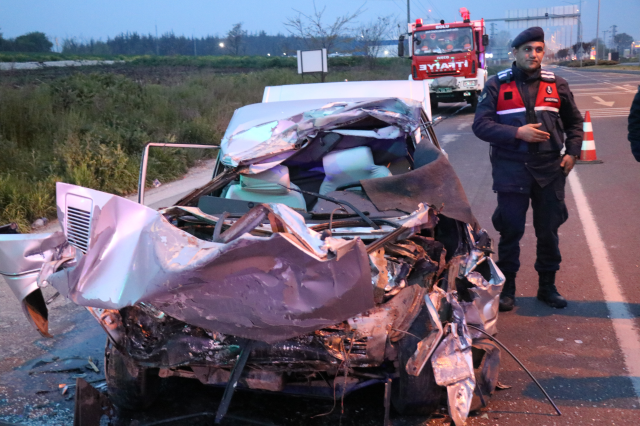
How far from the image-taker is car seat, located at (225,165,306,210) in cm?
428

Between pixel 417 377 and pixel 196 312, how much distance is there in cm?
115

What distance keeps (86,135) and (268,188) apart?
7.13 m

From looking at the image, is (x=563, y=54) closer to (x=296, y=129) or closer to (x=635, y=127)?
(x=635, y=127)

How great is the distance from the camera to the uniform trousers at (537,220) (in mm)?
4656

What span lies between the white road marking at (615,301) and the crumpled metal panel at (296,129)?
2053 mm

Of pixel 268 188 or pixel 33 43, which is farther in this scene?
pixel 33 43

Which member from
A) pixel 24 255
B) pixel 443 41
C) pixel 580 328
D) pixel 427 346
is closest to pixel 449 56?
pixel 443 41

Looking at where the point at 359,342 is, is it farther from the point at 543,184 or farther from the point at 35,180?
the point at 35,180

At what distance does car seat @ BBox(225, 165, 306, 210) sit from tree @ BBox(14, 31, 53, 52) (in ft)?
189

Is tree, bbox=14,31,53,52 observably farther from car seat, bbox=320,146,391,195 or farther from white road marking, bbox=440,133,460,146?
car seat, bbox=320,146,391,195

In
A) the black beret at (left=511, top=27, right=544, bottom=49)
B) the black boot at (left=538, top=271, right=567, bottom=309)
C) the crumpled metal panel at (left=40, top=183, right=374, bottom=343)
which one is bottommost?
the black boot at (left=538, top=271, right=567, bottom=309)

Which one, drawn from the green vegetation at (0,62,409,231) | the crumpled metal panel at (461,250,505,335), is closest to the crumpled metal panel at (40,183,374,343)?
the crumpled metal panel at (461,250,505,335)

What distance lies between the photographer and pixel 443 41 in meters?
20.6

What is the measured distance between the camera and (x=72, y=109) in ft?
38.4
